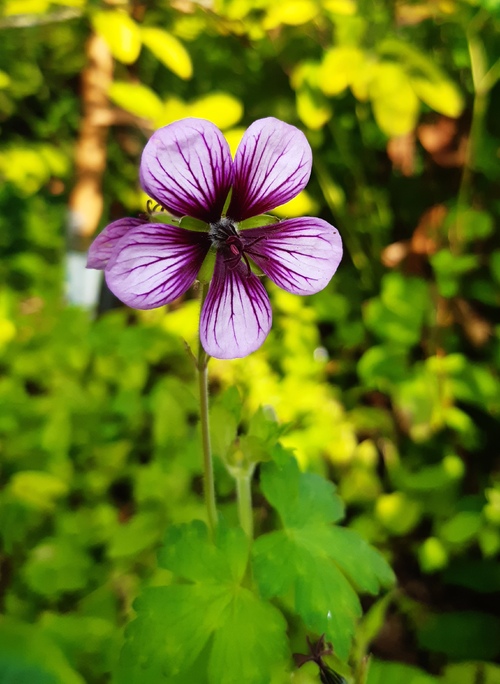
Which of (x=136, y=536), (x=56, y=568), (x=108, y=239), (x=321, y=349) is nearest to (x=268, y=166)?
(x=108, y=239)

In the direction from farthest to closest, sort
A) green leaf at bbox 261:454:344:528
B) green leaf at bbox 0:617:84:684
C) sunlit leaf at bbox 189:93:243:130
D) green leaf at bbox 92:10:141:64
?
sunlit leaf at bbox 189:93:243:130 → green leaf at bbox 92:10:141:64 → green leaf at bbox 261:454:344:528 → green leaf at bbox 0:617:84:684

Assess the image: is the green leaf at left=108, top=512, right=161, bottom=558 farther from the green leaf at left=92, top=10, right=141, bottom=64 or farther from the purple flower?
the green leaf at left=92, top=10, right=141, bottom=64

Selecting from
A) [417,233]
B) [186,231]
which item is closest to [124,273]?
[186,231]

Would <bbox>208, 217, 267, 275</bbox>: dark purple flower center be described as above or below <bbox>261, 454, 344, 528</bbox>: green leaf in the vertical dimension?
above

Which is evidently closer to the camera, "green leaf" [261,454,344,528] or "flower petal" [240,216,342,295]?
"flower petal" [240,216,342,295]

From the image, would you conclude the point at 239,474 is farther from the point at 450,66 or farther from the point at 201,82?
the point at 201,82

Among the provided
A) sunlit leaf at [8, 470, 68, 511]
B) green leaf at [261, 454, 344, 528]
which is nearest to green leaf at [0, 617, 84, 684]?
green leaf at [261, 454, 344, 528]
